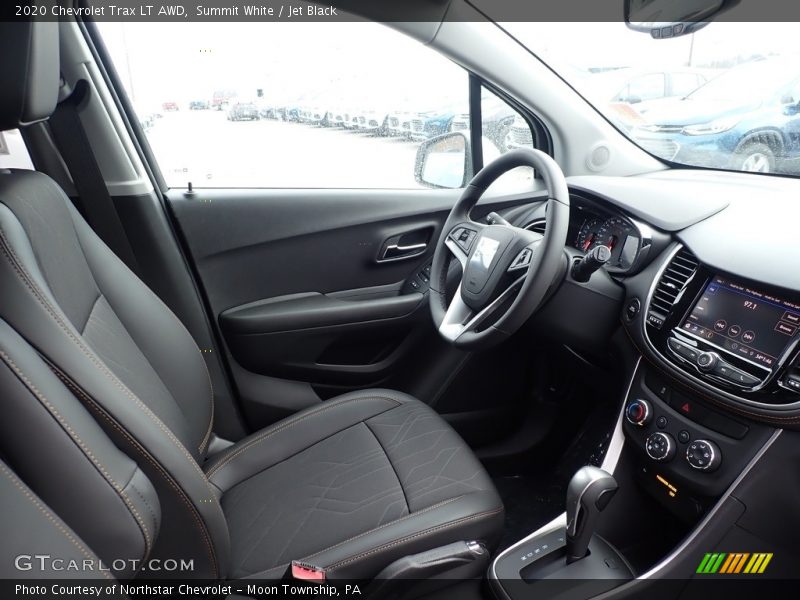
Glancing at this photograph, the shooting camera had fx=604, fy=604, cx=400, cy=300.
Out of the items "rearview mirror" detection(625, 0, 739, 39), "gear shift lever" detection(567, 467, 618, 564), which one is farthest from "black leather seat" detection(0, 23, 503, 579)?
"rearview mirror" detection(625, 0, 739, 39)

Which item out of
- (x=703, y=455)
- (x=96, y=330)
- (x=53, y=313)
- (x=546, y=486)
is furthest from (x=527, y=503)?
(x=53, y=313)

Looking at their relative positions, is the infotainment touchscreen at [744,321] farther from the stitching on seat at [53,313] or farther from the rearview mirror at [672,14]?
the stitching on seat at [53,313]

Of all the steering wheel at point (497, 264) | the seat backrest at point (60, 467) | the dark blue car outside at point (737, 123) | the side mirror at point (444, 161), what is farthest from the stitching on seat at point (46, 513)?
the dark blue car outside at point (737, 123)

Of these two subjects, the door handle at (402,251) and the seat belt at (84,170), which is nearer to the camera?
the seat belt at (84,170)

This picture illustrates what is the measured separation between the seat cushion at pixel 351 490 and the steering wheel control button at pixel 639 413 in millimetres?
333

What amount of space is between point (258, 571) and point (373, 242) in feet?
3.34

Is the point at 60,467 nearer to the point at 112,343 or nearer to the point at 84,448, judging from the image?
the point at 84,448

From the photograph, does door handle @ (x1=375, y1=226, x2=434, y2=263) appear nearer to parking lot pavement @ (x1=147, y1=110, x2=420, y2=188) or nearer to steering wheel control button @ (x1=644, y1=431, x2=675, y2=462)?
parking lot pavement @ (x1=147, y1=110, x2=420, y2=188)

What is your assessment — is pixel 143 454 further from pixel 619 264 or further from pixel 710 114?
pixel 710 114

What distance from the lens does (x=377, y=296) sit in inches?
73.3

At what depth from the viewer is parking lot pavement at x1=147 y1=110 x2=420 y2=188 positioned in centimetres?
173

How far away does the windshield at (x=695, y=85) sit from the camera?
147cm

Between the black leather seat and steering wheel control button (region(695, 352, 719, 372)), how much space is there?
0.46 m

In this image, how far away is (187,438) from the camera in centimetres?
113
